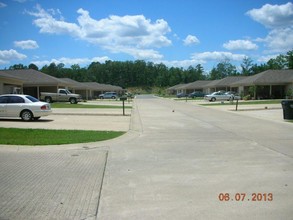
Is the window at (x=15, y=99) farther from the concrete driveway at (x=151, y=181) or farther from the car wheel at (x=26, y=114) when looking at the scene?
the concrete driveway at (x=151, y=181)

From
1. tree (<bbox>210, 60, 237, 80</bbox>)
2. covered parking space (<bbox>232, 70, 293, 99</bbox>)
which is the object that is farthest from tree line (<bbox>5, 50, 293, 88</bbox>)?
covered parking space (<bbox>232, 70, 293, 99</bbox>)

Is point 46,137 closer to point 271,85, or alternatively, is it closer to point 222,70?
point 271,85

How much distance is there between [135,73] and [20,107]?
166m

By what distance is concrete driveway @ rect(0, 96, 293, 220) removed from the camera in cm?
553

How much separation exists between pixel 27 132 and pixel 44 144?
3.03 metres

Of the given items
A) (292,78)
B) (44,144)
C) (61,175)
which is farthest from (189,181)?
(292,78)

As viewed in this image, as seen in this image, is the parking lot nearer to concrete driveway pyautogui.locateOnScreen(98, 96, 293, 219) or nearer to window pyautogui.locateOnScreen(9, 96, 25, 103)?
window pyautogui.locateOnScreen(9, 96, 25, 103)

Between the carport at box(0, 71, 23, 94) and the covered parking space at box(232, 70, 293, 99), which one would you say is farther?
the covered parking space at box(232, 70, 293, 99)

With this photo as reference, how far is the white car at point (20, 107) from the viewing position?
20141mm

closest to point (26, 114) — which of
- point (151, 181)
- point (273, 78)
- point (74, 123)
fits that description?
point (74, 123)

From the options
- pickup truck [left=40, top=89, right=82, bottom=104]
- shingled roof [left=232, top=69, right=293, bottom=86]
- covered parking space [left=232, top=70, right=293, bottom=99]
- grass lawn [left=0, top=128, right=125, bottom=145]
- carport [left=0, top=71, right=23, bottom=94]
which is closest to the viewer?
grass lawn [left=0, top=128, right=125, bottom=145]

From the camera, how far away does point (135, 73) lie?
185 meters

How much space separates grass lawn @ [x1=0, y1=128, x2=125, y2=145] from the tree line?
137 meters

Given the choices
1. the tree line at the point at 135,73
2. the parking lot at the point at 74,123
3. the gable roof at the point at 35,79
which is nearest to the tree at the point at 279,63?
the tree line at the point at 135,73
